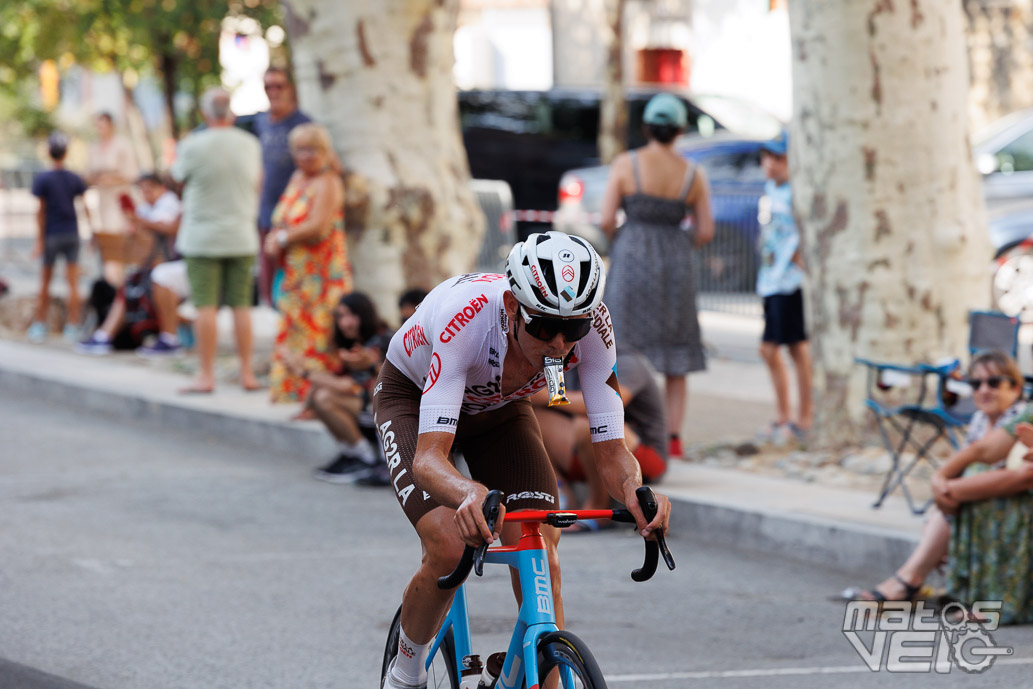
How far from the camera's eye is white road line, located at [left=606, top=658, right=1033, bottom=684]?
5.61m

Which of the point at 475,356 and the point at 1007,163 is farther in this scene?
the point at 1007,163

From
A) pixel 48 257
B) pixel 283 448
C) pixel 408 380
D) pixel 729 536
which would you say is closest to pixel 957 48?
pixel 729 536

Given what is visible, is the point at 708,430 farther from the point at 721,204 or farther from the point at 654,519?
the point at 654,519

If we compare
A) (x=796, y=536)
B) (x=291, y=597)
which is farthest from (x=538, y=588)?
(x=796, y=536)

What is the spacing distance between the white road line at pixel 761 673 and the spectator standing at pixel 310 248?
5504 millimetres

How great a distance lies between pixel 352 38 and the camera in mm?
11438

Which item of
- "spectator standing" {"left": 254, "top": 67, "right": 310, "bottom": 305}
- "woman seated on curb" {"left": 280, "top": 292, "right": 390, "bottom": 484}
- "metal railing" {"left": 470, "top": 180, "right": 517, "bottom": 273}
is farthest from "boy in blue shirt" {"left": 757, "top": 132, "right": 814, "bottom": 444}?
"metal railing" {"left": 470, "top": 180, "right": 517, "bottom": 273}

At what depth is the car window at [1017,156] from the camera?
47.6ft

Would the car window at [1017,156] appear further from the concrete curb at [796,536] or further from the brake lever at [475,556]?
the brake lever at [475,556]

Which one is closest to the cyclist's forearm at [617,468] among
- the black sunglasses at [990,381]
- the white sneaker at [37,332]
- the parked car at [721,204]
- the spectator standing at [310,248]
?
the black sunglasses at [990,381]

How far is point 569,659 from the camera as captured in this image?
3758mm

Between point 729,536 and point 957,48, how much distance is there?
3470mm

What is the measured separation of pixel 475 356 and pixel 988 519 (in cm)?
311

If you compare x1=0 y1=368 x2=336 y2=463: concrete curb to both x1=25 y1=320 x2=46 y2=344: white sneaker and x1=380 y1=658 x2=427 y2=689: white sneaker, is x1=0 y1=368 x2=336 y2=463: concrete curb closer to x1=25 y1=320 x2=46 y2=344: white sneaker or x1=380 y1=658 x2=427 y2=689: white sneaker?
x1=25 y1=320 x2=46 y2=344: white sneaker
